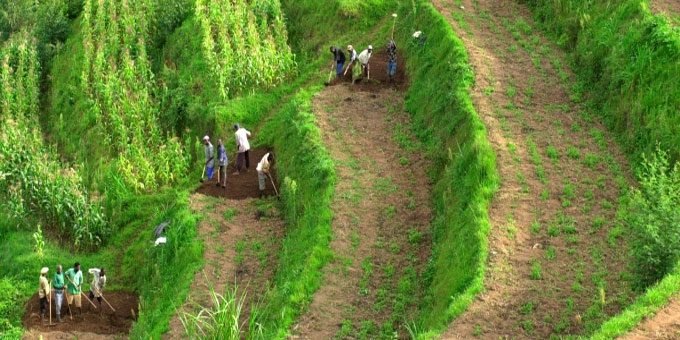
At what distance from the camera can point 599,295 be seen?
41.5 ft

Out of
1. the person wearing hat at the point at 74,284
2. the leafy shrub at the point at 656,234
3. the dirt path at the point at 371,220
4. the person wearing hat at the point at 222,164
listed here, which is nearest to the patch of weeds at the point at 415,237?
the dirt path at the point at 371,220

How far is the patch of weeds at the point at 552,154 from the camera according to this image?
16625 mm

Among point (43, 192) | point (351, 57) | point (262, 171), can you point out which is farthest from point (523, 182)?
point (43, 192)

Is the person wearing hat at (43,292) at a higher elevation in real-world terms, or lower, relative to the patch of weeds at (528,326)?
lower

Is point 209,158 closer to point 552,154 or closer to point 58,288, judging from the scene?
point 58,288

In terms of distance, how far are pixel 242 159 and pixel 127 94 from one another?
6322 mm

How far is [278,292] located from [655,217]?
6.29m

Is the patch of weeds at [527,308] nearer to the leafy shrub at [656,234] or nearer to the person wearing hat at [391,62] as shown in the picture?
the leafy shrub at [656,234]

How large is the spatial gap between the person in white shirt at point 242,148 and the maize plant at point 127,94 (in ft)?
7.12

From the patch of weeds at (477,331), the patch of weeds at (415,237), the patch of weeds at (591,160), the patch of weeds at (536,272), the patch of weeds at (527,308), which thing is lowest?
the patch of weeds at (477,331)

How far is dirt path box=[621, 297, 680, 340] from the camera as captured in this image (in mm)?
10759

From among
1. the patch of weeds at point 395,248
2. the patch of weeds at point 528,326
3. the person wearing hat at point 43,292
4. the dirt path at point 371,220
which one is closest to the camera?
the patch of weeds at point 528,326

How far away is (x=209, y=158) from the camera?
20.3 metres

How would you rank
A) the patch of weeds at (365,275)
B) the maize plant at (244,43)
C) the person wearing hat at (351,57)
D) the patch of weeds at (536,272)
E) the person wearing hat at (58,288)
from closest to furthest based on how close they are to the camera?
the patch of weeds at (536,272)
the patch of weeds at (365,275)
the person wearing hat at (58,288)
the person wearing hat at (351,57)
the maize plant at (244,43)
